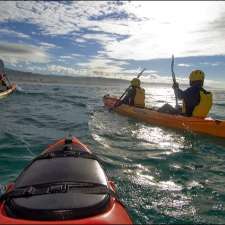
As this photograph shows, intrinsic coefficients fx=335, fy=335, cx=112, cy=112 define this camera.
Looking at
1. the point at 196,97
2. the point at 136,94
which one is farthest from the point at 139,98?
the point at 196,97

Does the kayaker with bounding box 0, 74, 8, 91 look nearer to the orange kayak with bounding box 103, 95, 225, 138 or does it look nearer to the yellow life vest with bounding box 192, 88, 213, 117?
the orange kayak with bounding box 103, 95, 225, 138

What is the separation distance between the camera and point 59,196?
14.7 ft

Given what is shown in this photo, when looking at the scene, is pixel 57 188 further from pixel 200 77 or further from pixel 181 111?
pixel 181 111

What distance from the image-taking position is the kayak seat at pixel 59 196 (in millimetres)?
4090

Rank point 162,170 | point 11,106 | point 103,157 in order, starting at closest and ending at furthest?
1. point 162,170
2. point 103,157
3. point 11,106

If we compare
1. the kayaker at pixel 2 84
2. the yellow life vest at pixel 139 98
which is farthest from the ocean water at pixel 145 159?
the kayaker at pixel 2 84

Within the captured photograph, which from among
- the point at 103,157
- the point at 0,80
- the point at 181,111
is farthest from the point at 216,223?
the point at 0,80

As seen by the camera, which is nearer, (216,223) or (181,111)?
(216,223)

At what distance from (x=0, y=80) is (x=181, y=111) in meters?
16.3

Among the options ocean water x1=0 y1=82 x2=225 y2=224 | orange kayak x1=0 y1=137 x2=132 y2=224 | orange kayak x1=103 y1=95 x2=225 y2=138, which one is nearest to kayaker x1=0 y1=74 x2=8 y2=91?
ocean water x1=0 y1=82 x2=225 y2=224

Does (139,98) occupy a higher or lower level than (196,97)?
lower

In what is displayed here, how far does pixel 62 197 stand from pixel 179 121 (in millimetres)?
10984

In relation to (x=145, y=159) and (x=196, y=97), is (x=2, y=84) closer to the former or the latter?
(x=196, y=97)

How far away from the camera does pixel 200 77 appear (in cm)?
1341
